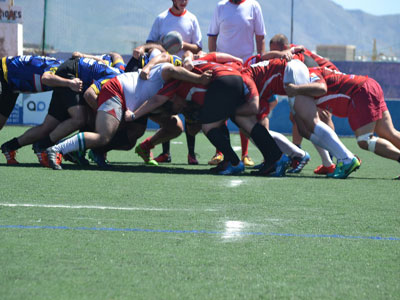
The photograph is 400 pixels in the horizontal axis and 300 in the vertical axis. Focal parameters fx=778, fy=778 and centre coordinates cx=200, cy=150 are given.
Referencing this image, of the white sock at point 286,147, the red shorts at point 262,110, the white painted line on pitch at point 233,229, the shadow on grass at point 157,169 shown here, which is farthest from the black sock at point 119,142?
the white painted line on pitch at point 233,229

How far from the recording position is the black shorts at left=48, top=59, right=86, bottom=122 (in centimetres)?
779

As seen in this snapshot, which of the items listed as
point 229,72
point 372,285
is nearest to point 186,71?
point 229,72

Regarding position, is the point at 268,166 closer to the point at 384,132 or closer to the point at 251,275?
the point at 384,132

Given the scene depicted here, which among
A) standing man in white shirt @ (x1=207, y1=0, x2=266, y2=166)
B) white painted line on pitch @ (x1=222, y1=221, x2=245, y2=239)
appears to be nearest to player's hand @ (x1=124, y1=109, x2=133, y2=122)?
standing man in white shirt @ (x1=207, y1=0, x2=266, y2=166)

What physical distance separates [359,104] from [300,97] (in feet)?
1.83

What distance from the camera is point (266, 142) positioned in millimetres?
7305

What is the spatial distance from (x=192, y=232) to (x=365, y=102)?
3525 mm

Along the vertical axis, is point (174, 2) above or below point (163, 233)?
above

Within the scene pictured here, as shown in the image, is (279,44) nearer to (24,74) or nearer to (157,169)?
(157,169)

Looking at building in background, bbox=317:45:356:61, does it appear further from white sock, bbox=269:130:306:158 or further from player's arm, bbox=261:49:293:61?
white sock, bbox=269:130:306:158

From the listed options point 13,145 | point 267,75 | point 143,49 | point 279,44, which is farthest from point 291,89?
point 13,145

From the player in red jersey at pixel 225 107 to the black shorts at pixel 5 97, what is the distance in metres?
1.56

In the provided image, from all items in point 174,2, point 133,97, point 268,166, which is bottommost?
point 268,166

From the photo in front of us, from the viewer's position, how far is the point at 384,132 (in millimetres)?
7535
